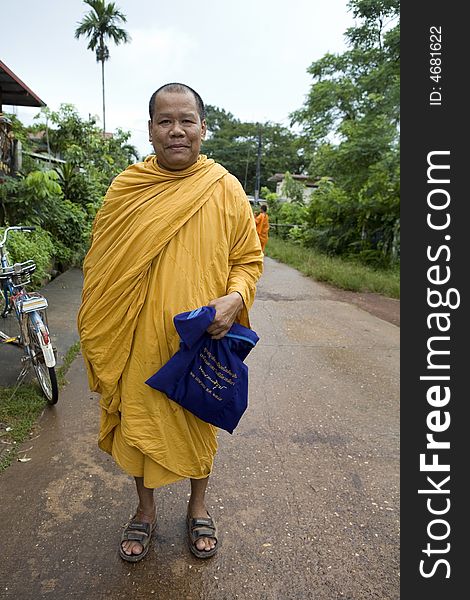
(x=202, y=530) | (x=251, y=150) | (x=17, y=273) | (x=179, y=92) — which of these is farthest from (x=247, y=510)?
(x=251, y=150)

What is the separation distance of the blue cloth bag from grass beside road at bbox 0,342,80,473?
4.71 feet

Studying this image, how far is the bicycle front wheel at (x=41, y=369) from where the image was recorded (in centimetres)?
330

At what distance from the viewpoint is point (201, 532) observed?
2094mm

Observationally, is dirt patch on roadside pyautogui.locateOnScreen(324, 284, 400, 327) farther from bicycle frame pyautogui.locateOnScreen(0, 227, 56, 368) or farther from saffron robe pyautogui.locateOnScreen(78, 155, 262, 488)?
saffron robe pyautogui.locateOnScreen(78, 155, 262, 488)

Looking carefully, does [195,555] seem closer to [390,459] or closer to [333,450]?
[333,450]

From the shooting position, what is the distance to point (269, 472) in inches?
107

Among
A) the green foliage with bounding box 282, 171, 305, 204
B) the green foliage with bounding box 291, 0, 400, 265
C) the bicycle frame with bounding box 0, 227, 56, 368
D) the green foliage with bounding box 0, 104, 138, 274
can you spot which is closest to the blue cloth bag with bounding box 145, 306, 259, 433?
the bicycle frame with bounding box 0, 227, 56, 368

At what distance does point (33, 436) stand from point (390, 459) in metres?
2.29

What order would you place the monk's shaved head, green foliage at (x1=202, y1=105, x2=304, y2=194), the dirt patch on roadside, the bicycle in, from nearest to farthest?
the monk's shaved head
the bicycle
the dirt patch on roadside
green foliage at (x1=202, y1=105, x2=304, y2=194)

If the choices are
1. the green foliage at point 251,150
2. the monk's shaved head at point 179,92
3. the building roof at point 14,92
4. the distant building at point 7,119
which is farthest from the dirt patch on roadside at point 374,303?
the green foliage at point 251,150

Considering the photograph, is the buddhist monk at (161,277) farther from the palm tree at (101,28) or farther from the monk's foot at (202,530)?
the palm tree at (101,28)

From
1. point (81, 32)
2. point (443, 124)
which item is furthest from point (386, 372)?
point (81, 32)

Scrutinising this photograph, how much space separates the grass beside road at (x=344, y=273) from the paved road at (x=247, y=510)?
5.50 meters

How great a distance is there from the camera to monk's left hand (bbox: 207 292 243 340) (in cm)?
180
